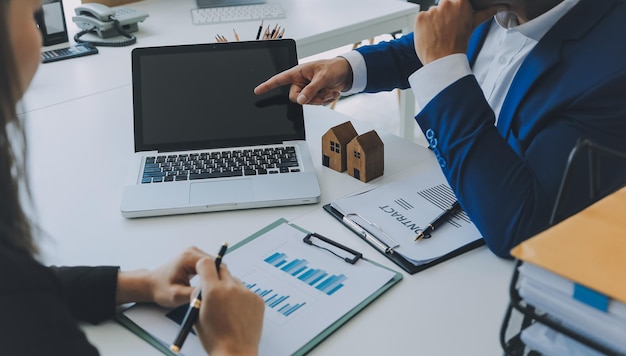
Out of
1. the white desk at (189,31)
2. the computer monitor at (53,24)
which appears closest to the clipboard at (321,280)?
the white desk at (189,31)

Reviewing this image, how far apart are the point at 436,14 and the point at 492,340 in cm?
62

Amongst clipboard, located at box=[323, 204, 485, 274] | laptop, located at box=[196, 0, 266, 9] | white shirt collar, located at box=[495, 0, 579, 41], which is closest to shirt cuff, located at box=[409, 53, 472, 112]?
white shirt collar, located at box=[495, 0, 579, 41]

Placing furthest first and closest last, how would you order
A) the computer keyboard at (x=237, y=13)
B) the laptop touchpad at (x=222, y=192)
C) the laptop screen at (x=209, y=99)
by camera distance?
the computer keyboard at (x=237, y=13) → the laptop screen at (x=209, y=99) → the laptop touchpad at (x=222, y=192)

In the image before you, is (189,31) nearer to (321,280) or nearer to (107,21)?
(107,21)

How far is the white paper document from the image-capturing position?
1.08 meters

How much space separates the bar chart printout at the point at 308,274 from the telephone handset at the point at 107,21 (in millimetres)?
1247

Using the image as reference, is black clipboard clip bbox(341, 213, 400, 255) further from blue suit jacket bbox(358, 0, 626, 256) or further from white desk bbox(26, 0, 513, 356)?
blue suit jacket bbox(358, 0, 626, 256)

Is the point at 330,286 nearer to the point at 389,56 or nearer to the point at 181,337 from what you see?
the point at 181,337

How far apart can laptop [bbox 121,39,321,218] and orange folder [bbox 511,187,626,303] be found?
670mm

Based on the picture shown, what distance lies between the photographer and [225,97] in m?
1.34

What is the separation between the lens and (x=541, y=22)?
3.81ft

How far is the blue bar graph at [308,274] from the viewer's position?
99 cm

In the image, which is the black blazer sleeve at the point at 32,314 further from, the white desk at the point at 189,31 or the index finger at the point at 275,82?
the white desk at the point at 189,31

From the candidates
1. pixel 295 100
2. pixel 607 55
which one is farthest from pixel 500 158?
pixel 295 100
